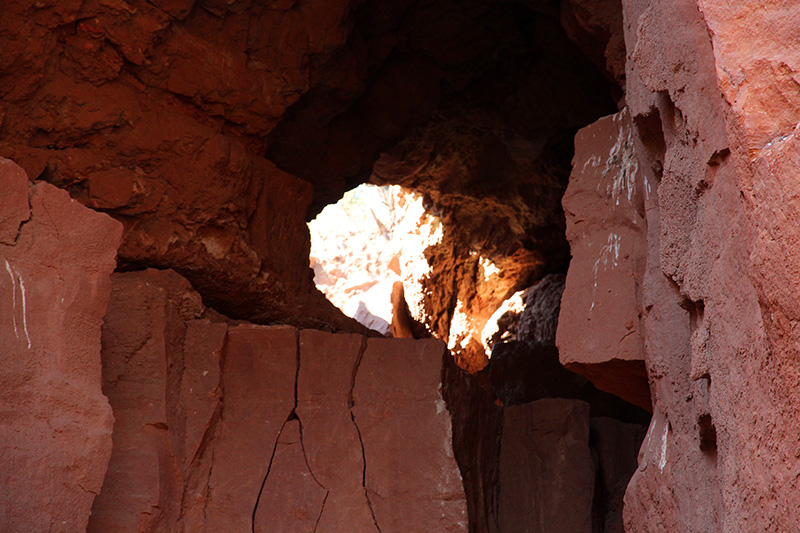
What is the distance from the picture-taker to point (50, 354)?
241cm

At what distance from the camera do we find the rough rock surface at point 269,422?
3105mm

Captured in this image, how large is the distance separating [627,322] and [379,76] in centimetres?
314

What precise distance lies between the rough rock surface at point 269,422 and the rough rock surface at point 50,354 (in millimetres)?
563

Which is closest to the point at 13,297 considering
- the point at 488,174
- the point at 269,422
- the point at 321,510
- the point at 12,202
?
the point at 12,202

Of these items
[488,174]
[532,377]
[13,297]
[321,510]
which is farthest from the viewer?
[488,174]

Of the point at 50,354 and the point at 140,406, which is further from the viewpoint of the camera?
the point at 140,406

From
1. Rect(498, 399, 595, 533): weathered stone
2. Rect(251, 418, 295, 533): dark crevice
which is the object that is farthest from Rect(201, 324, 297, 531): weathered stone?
Rect(498, 399, 595, 533): weathered stone

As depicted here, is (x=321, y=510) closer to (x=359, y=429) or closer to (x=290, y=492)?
(x=290, y=492)

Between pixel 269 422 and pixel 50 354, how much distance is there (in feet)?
4.11

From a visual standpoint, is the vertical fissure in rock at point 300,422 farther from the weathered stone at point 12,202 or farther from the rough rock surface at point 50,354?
the weathered stone at point 12,202

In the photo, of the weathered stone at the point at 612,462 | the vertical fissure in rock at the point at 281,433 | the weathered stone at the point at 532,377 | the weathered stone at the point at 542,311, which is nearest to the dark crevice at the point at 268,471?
the vertical fissure in rock at the point at 281,433

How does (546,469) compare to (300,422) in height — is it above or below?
below

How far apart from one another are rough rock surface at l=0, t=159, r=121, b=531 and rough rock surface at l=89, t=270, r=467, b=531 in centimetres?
56

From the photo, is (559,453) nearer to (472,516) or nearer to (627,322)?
(472,516)
